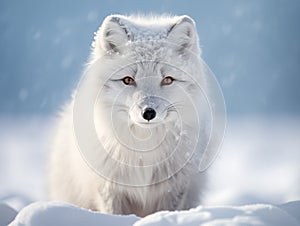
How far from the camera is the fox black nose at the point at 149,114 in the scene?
3064 millimetres

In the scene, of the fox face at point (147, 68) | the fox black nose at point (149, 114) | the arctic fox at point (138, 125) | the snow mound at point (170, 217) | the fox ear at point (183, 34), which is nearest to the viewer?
the snow mound at point (170, 217)

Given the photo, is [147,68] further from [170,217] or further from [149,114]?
[170,217]

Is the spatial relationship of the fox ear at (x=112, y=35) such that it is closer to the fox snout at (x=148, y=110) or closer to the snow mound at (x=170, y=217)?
the fox snout at (x=148, y=110)

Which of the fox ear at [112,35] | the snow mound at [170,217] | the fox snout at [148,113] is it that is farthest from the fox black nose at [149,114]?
the snow mound at [170,217]

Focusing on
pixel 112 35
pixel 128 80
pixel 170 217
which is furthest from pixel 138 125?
pixel 170 217

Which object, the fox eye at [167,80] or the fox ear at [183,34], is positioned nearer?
the fox eye at [167,80]

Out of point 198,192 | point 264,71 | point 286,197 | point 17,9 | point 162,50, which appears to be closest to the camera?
point 162,50

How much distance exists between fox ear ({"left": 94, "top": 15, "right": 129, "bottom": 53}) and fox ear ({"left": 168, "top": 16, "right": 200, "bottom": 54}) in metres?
0.33

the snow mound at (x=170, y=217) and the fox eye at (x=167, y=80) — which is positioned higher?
the fox eye at (x=167, y=80)

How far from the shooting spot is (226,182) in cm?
474

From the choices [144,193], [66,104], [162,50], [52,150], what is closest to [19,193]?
[52,150]

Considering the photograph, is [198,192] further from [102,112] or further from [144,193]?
[102,112]

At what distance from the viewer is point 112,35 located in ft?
A: 11.6

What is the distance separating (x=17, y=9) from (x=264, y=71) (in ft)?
15.1
